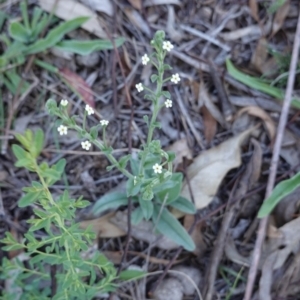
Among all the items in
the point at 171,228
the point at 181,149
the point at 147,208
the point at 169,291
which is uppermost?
the point at 181,149

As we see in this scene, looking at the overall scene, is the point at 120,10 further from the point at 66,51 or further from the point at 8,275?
the point at 8,275

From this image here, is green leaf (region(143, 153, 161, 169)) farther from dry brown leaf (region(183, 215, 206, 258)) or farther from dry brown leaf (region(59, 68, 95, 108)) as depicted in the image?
dry brown leaf (region(59, 68, 95, 108))

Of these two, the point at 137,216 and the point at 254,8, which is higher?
the point at 254,8

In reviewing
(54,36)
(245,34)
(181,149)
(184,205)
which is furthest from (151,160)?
(245,34)

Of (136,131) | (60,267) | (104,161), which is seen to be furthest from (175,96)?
(60,267)

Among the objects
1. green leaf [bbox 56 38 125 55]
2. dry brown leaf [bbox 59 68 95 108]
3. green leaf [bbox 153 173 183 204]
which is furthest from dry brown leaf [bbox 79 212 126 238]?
green leaf [bbox 56 38 125 55]

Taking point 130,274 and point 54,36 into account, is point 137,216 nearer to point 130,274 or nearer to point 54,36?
point 130,274
